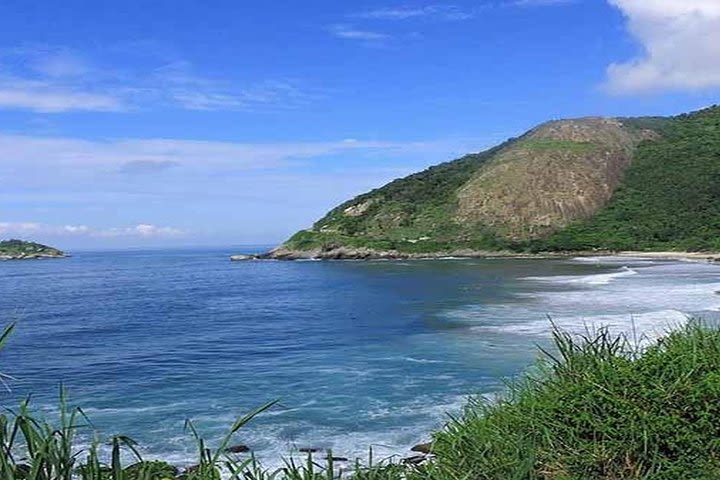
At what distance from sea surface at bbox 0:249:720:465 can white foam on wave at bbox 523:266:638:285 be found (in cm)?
28

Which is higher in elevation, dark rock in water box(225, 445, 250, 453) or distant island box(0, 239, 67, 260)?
distant island box(0, 239, 67, 260)

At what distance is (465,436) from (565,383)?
142 cm

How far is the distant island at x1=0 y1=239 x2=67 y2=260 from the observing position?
162500mm

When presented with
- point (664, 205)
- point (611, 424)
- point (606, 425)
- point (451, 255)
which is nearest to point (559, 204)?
point (664, 205)

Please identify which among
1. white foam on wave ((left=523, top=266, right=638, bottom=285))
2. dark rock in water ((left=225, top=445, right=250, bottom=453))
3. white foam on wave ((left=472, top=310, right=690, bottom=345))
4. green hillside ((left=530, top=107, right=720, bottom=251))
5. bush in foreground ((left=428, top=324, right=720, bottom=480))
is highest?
green hillside ((left=530, top=107, right=720, bottom=251))

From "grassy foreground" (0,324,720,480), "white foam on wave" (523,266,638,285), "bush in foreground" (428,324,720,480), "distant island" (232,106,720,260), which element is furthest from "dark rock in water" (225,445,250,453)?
"distant island" (232,106,720,260)

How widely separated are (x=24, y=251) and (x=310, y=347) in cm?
15454

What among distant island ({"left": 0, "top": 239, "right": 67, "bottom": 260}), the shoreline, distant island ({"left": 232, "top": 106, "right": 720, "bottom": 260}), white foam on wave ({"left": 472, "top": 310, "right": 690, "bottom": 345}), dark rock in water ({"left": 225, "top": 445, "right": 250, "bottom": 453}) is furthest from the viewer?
distant island ({"left": 0, "top": 239, "right": 67, "bottom": 260})

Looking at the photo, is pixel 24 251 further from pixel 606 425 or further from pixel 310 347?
pixel 606 425

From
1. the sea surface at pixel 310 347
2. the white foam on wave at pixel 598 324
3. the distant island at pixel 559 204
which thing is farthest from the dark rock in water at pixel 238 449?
the distant island at pixel 559 204

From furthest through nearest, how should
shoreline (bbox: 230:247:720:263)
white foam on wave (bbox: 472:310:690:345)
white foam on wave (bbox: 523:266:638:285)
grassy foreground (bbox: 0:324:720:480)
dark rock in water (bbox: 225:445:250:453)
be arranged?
shoreline (bbox: 230:247:720:263), white foam on wave (bbox: 523:266:638:285), white foam on wave (bbox: 472:310:690:345), dark rock in water (bbox: 225:445:250:453), grassy foreground (bbox: 0:324:720:480)

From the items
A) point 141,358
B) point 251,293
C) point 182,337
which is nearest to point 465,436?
point 141,358

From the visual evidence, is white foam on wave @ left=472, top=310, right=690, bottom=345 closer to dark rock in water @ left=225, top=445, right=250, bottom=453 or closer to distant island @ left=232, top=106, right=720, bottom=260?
dark rock in water @ left=225, top=445, right=250, bottom=453

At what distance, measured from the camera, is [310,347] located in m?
29.0
